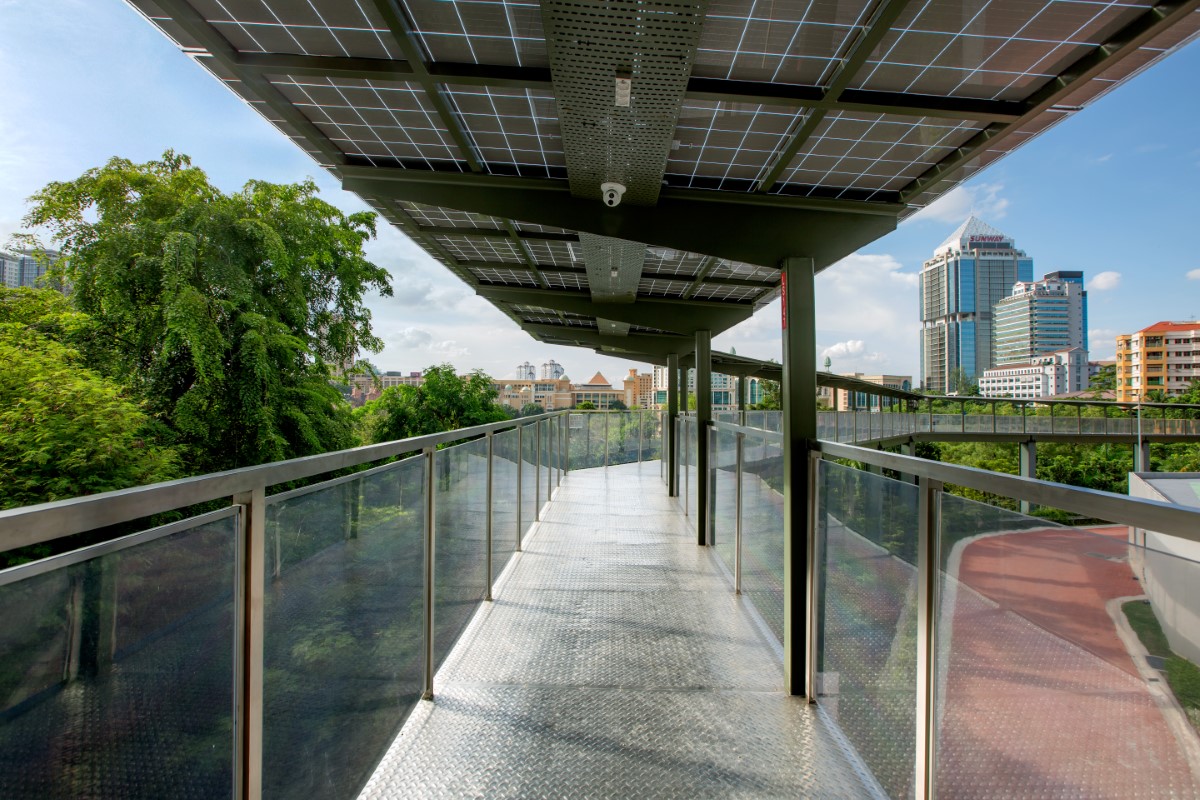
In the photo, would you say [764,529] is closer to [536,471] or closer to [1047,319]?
[536,471]

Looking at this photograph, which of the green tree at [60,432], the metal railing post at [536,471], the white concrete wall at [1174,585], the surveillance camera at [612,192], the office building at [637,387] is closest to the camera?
the white concrete wall at [1174,585]

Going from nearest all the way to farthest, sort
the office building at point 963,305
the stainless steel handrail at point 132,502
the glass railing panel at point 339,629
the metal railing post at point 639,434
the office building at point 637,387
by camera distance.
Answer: the stainless steel handrail at point 132,502
the glass railing panel at point 339,629
the metal railing post at point 639,434
the office building at point 637,387
the office building at point 963,305

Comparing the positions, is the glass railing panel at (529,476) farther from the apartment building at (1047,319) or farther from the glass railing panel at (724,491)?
the apartment building at (1047,319)

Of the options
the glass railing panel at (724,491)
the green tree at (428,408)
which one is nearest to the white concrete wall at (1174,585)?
the glass railing panel at (724,491)

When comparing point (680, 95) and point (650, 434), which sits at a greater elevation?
point (680, 95)

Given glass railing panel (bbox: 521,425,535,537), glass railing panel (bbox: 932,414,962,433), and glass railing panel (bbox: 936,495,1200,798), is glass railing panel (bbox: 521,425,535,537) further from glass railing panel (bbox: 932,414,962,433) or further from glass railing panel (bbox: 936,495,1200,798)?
glass railing panel (bbox: 932,414,962,433)

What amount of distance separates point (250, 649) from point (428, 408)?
81.8ft

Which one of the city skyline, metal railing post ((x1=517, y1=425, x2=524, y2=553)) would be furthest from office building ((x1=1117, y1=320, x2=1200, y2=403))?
metal railing post ((x1=517, y1=425, x2=524, y2=553))

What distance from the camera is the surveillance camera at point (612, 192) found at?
319 cm

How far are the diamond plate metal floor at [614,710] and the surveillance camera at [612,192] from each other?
2598mm

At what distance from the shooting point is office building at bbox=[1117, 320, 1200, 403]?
6769cm

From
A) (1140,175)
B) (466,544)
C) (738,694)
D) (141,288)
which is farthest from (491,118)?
(1140,175)

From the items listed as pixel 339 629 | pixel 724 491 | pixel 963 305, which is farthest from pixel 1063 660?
pixel 963 305

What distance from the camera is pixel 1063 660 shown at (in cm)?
134
